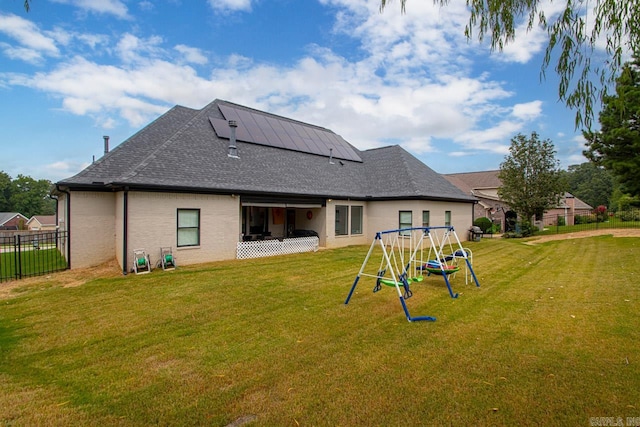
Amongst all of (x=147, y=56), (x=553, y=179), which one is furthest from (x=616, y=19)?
(x=553, y=179)

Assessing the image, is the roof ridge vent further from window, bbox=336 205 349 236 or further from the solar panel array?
window, bbox=336 205 349 236

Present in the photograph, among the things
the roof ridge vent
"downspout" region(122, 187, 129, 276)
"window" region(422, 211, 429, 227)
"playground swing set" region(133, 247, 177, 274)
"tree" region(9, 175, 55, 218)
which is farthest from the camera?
"tree" region(9, 175, 55, 218)

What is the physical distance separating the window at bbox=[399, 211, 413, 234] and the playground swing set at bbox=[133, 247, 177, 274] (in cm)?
1200

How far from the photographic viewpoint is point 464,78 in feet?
21.2

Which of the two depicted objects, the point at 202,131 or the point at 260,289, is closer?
the point at 260,289

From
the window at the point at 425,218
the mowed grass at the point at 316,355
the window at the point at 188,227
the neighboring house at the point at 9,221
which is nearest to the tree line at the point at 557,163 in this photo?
the window at the point at 425,218

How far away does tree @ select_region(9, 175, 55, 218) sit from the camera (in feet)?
240

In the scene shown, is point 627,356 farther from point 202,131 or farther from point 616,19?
point 202,131

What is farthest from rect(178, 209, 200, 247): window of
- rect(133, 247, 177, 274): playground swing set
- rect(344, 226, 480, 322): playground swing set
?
rect(344, 226, 480, 322): playground swing set

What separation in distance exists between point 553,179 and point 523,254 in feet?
36.5

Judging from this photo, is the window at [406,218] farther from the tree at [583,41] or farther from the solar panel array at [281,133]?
the tree at [583,41]

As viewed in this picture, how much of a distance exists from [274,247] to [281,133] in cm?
849

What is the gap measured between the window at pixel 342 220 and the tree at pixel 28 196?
8618cm

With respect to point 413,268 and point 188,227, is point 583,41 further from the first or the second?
point 188,227
